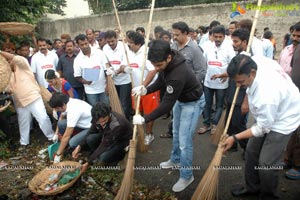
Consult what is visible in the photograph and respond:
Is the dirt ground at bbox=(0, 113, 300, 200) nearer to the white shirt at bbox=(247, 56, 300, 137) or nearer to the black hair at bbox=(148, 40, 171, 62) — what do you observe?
the white shirt at bbox=(247, 56, 300, 137)

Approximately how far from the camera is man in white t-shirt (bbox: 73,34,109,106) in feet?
16.7

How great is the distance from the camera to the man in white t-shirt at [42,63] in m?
5.55

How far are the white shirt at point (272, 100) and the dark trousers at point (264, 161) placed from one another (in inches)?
4.9

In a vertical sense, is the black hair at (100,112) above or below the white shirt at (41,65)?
below

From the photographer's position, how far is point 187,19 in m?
14.7

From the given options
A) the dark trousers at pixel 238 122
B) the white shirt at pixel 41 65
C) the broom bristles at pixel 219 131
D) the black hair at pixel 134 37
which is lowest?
the broom bristles at pixel 219 131

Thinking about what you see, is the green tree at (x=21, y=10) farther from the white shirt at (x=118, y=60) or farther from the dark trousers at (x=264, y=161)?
the dark trousers at (x=264, y=161)

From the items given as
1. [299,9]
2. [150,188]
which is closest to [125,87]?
[150,188]

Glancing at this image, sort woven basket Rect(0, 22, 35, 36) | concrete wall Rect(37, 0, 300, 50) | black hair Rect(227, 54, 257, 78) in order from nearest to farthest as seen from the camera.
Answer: black hair Rect(227, 54, 257, 78)
woven basket Rect(0, 22, 35, 36)
concrete wall Rect(37, 0, 300, 50)

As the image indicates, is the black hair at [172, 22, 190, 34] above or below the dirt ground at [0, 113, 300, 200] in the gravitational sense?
above

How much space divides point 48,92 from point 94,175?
208 cm

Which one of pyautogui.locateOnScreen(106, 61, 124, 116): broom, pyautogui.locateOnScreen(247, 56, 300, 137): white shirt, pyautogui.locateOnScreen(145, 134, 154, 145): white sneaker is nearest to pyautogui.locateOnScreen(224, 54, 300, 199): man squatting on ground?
pyautogui.locateOnScreen(247, 56, 300, 137): white shirt

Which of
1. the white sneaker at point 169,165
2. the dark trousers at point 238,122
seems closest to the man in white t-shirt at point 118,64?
the white sneaker at point 169,165

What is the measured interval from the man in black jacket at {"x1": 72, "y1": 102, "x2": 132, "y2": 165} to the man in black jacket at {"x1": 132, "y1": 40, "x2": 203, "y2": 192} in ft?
1.70
